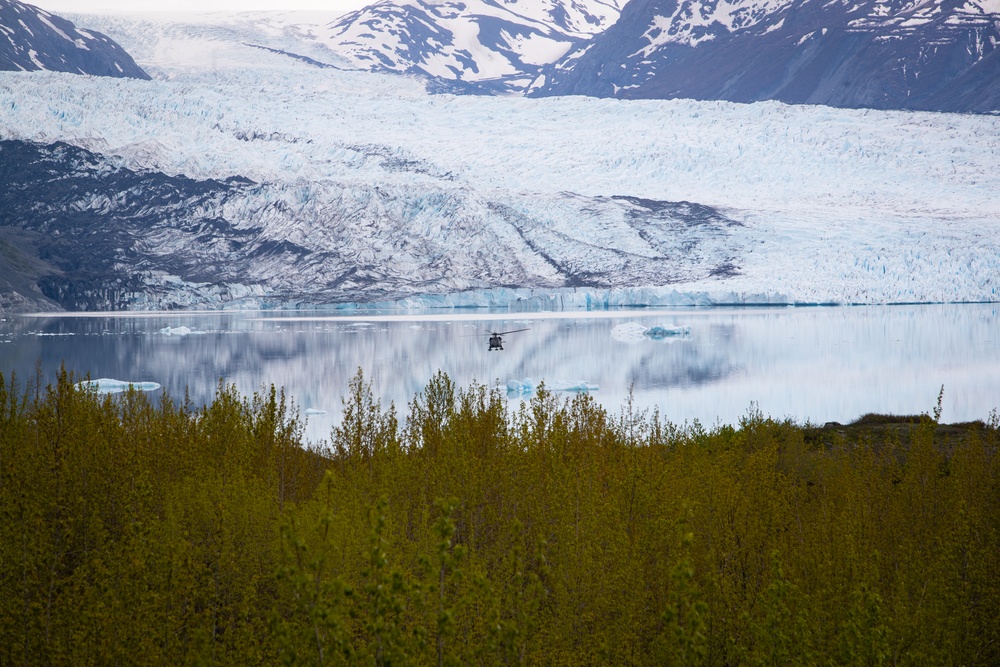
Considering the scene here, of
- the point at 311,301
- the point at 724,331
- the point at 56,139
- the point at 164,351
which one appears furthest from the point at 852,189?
the point at 56,139

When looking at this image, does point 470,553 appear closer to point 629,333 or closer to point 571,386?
point 571,386

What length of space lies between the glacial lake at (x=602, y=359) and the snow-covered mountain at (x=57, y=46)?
7862cm

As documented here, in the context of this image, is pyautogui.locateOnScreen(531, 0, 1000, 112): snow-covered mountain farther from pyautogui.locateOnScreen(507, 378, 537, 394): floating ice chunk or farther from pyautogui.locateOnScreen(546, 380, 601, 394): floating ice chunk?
pyautogui.locateOnScreen(507, 378, 537, 394): floating ice chunk

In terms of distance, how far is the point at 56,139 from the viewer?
66562 millimetres

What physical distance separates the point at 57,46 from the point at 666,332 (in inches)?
4317

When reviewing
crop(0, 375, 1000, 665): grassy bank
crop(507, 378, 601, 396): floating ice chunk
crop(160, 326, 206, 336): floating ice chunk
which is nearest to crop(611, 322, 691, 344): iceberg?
crop(507, 378, 601, 396): floating ice chunk

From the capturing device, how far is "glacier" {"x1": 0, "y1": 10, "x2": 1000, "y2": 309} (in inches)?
2276

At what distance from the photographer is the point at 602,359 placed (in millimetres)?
29844

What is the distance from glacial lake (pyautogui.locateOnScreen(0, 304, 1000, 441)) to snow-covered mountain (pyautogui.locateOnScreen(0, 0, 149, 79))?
258 feet

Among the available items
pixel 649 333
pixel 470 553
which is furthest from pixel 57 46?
pixel 470 553

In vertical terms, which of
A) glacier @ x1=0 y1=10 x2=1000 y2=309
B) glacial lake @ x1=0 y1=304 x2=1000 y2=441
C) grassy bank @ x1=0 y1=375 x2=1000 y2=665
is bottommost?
glacial lake @ x1=0 y1=304 x2=1000 y2=441

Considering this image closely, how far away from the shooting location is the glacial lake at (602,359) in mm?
21031

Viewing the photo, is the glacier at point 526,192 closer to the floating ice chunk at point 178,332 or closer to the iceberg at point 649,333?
the iceberg at point 649,333

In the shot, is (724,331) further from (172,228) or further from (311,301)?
(172,228)
